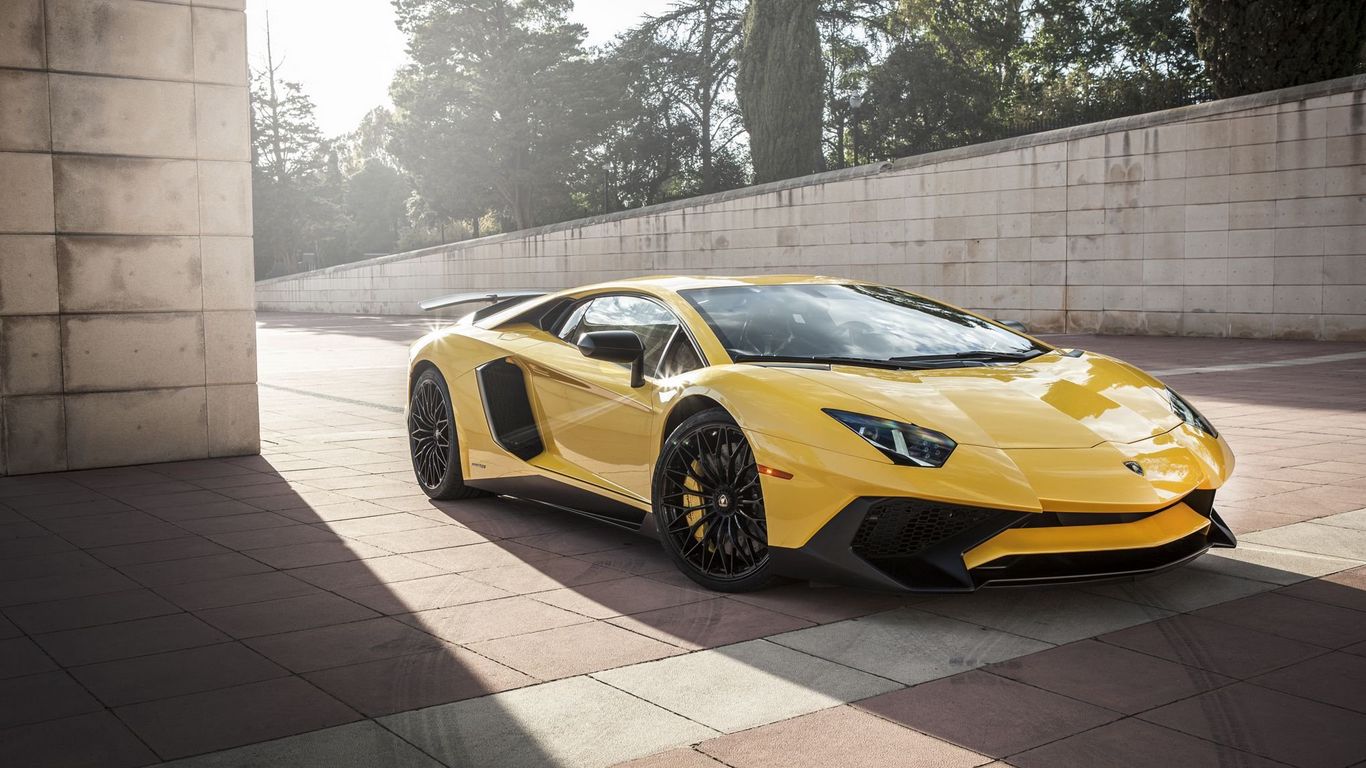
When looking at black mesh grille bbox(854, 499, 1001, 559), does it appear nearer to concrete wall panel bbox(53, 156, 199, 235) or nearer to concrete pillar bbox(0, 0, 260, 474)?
concrete pillar bbox(0, 0, 260, 474)

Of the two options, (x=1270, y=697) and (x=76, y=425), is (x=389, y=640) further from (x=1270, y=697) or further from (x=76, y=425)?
(x=76, y=425)

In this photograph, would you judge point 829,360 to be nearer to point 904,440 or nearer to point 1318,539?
point 904,440

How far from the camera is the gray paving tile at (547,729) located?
298 centimetres

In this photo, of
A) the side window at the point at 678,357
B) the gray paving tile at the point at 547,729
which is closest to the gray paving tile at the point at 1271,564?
the side window at the point at 678,357

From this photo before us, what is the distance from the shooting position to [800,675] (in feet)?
11.7

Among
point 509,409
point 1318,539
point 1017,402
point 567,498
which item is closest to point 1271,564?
point 1318,539

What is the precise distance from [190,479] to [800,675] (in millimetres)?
4976

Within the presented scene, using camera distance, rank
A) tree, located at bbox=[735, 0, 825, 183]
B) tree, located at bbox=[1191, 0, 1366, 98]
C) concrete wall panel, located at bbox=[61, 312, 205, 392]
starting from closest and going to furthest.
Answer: concrete wall panel, located at bbox=[61, 312, 205, 392] → tree, located at bbox=[1191, 0, 1366, 98] → tree, located at bbox=[735, 0, 825, 183]

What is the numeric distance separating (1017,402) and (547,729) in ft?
6.90

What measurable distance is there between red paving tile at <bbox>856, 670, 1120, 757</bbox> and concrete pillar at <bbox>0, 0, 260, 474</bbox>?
6.04 metres

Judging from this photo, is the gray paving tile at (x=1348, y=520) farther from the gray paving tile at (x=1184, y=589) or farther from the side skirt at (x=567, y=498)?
the side skirt at (x=567, y=498)

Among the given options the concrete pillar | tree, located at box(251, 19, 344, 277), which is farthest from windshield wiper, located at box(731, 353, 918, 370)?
tree, located at box(251, 19, 344, 277)

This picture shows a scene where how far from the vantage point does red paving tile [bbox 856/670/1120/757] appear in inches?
120

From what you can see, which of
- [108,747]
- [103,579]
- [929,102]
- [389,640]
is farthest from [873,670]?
[929,102]
